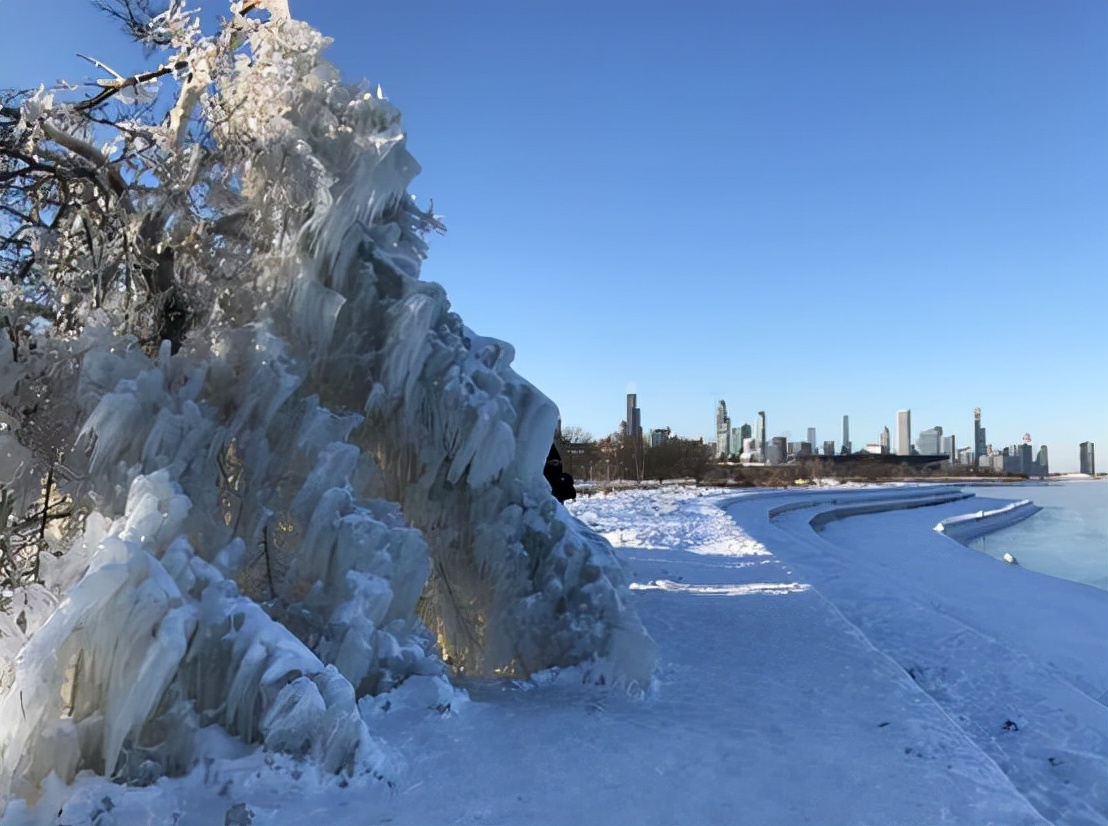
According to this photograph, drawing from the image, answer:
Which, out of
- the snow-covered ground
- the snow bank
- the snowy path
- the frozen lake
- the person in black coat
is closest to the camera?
the snow-covered ground

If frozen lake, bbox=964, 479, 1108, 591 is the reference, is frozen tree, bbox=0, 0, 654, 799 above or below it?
above

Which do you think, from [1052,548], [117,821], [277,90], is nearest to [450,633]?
[117,821]

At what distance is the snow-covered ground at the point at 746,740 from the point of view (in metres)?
3.81

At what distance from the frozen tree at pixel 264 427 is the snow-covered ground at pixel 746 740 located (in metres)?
0.27

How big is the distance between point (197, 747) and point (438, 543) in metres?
2.70

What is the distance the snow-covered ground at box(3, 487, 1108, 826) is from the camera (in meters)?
3.81

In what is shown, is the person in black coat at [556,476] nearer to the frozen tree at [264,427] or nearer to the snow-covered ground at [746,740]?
the snow-covered ground at [746,740]

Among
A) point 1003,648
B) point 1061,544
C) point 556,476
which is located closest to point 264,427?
point 556,476

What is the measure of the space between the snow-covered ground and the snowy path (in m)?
0.03

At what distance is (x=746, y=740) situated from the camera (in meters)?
4.90

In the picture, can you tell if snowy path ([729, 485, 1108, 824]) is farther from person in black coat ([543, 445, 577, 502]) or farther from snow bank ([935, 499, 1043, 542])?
snow bank ([935, 499, 1043, 542])

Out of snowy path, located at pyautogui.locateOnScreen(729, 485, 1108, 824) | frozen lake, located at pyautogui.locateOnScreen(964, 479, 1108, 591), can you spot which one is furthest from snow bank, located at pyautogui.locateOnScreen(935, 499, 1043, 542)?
snowy path, located at pyautogui.locateOnScreen(729, 485, 1108, 824)

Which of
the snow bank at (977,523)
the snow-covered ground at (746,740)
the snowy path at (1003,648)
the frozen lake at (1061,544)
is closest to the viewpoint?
the snow-covered ground at (746,740)

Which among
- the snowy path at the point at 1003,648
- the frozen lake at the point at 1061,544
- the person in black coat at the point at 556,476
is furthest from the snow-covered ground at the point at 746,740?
the frozen lake at the point at 1061,544
